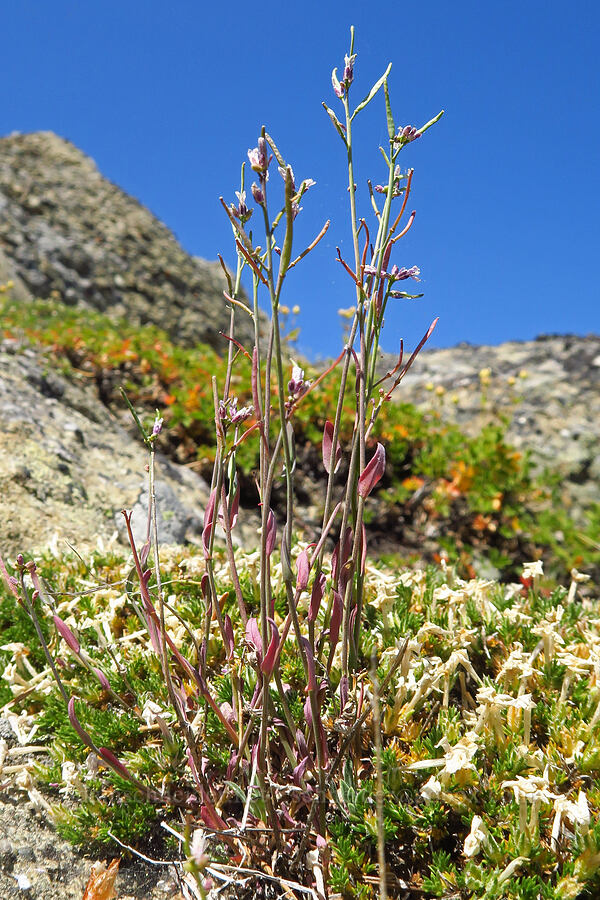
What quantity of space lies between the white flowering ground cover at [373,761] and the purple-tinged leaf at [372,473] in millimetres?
397

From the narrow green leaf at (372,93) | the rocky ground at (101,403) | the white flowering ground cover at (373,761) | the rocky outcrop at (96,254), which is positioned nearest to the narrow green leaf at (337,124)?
the narrow green leaf at (372,93)

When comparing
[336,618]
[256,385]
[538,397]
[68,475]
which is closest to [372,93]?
[256,385]

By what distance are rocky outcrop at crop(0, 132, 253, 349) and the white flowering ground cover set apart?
890 cm

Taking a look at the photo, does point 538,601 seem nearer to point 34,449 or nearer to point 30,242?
point 34,449

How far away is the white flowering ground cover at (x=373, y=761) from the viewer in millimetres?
1415

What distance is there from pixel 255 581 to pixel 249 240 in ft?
4.52

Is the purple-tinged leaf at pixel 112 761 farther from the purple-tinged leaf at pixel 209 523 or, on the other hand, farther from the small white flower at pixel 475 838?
the small white flower at pixel 475 838

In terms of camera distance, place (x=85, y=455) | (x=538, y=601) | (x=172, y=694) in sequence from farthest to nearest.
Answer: (x=85, y=455)
(x=538, y=601)
(x=172, y=694)

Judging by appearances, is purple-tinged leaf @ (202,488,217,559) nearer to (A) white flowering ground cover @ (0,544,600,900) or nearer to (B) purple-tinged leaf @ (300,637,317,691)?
(A) white flowering ground cover @ (0,544,600,900)

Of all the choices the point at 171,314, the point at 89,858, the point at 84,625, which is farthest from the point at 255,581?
the point at 171,314

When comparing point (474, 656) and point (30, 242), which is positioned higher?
point (30, 242)

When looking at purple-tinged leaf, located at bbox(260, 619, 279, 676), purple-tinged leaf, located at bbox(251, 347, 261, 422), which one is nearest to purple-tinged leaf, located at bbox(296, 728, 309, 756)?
purple-tinged leaf, located at bbox(260, 619, 279, 676)

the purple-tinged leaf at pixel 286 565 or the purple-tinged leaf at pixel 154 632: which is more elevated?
the purple-tinged leaf at pixel 286 565

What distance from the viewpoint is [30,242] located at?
1275 cm
